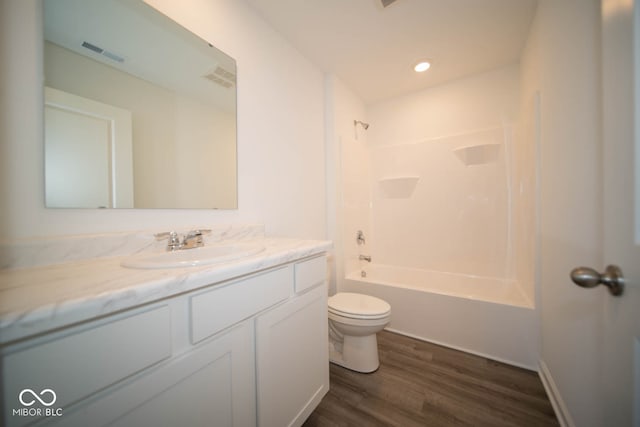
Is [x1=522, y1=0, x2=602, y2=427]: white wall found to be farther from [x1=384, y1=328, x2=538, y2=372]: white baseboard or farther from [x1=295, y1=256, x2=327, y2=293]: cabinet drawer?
[x1=295, y1=256, x2=327, y2=293]: cabinet drawer

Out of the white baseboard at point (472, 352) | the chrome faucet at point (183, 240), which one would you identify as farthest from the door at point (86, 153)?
the white baseboard at point (472, 352)

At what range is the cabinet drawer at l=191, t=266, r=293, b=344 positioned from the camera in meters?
0.61

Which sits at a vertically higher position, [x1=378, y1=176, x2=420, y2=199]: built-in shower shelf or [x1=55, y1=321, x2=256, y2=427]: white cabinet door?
[x1=378, y1=176, x2=420, y2=199]: built-in shower shelf

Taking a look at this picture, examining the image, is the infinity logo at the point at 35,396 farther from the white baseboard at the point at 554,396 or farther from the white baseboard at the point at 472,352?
the white baseboard at the point at 472,352

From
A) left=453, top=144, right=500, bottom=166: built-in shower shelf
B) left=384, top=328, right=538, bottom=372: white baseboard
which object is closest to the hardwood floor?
left=384, top=328, right=538, bottom=372: white baseboard

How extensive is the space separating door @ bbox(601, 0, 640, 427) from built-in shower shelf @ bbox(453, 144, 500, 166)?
5.70ft

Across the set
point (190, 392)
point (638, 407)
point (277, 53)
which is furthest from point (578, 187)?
point (277, 53)

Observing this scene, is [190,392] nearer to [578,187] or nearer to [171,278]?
[171,278]

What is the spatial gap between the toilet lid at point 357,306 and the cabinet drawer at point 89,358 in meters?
1.10

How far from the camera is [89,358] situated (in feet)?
1.39

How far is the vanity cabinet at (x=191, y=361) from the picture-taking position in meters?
0.39

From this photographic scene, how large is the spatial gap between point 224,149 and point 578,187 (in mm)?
1720

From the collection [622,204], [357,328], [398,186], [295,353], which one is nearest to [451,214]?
[398,186]

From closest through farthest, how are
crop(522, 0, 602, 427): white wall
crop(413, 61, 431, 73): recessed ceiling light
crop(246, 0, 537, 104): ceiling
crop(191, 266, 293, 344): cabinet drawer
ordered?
crop(191, 266, 293, 344): cabinet drawer
crop(522, 0, 602, 427): white wall
crop(246, 0, 537, 104): ceiling
crop(413, 61, 431, 73): recessed ceiling light
